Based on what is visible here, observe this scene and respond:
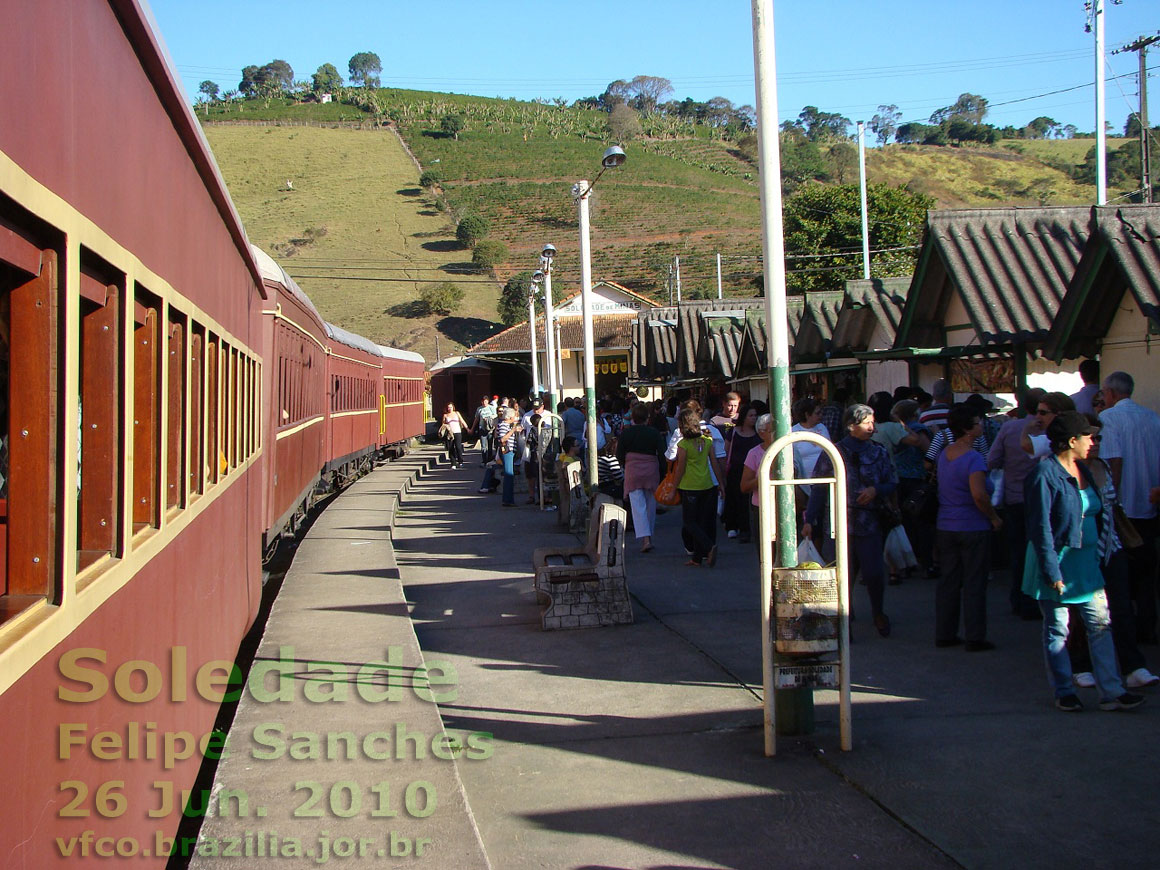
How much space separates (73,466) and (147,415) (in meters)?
1.41

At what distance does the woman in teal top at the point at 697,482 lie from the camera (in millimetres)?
11414

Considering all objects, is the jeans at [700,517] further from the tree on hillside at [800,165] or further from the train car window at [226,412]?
the tree on hillside at [800,165]

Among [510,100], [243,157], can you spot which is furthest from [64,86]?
[510,100]

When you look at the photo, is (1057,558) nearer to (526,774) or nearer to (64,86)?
(526,774)

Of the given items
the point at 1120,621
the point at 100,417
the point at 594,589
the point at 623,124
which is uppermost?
the point at 623,124

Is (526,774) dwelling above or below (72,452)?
below

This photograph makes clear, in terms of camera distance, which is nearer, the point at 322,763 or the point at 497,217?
the point at 322,763

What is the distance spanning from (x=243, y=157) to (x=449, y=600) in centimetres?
11521

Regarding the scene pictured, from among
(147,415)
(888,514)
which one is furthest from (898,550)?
(147,415)

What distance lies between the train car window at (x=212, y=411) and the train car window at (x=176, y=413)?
895mm

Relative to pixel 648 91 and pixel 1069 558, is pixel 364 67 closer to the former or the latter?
pixel 648 91

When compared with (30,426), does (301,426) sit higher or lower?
higher

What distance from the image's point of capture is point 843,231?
5672 centimetres

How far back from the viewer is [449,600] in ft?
34.5
